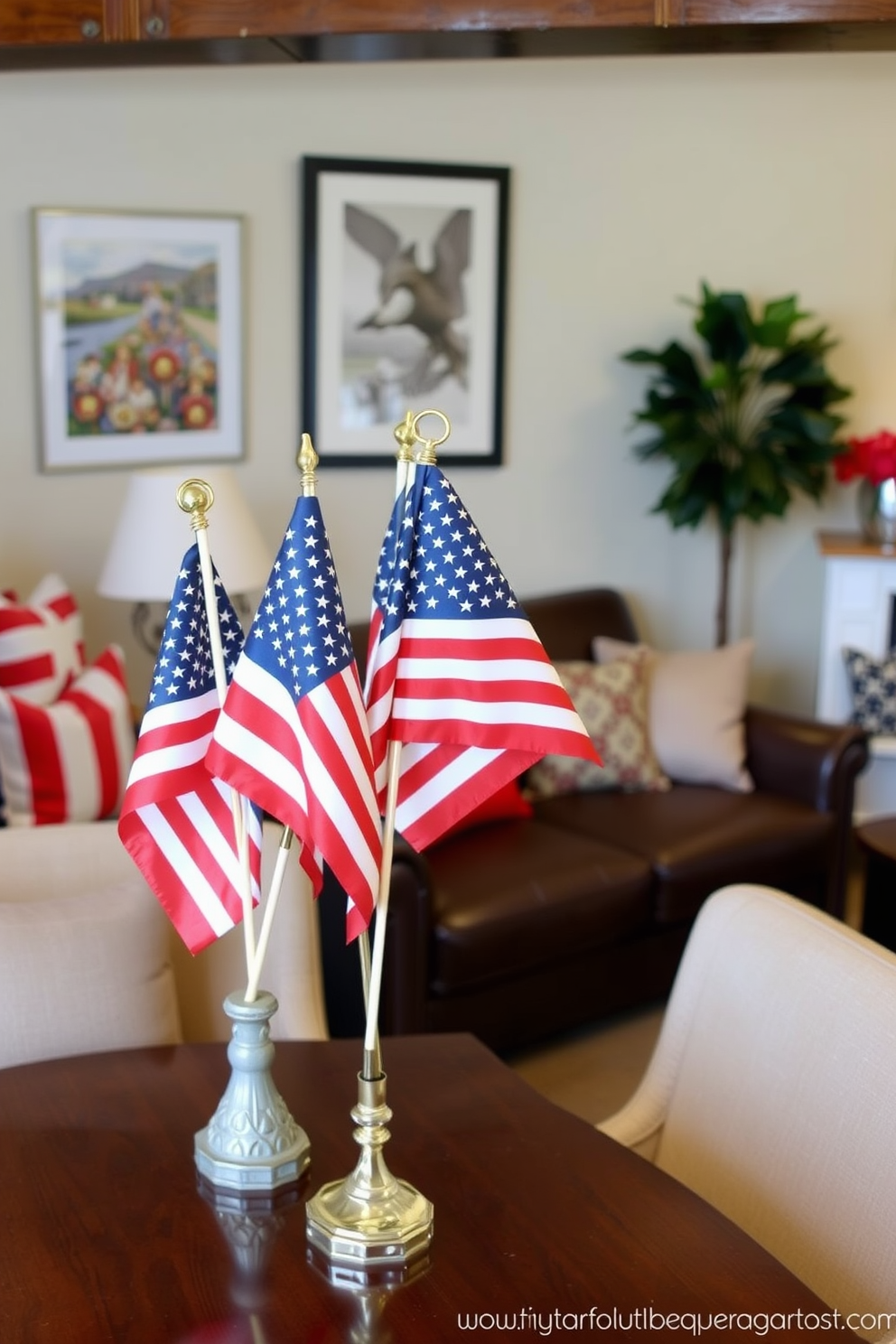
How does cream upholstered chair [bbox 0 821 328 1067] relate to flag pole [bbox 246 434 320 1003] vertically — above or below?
below

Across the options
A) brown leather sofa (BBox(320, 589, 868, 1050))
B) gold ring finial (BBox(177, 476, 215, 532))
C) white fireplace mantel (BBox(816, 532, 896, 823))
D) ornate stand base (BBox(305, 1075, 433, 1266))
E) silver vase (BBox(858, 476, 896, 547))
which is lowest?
brown leather sofa (BBox(320, 589, 868, 1050))

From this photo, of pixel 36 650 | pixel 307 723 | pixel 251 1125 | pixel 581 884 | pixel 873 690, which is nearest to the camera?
pixel 307 723

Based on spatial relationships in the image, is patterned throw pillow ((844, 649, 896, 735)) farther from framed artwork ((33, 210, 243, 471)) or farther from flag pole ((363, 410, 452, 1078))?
flag pole ((363, 410, 452, 1078))

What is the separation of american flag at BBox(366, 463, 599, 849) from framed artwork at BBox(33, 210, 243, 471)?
252 centimetres

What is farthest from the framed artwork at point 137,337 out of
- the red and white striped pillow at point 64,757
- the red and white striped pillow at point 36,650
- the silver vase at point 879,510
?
the silver vase at point 879,510

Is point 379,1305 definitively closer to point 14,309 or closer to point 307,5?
point 307,5

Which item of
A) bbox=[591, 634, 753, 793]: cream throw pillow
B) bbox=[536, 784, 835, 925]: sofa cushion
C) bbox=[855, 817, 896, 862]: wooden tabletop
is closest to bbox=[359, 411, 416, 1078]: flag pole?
bbox=[536, 784, 835, 925]: sofa cushion

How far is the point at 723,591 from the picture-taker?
468 centimetres

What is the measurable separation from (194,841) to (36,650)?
1.70 metres

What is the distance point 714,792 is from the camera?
13.5 feet

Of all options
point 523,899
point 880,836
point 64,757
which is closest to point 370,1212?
point 64,757

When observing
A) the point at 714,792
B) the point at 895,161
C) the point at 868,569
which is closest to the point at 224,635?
the point at 714,792

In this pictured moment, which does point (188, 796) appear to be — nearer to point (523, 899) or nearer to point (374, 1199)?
point (374, 1199)

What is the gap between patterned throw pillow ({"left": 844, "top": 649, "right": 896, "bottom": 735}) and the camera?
442 centimetres
